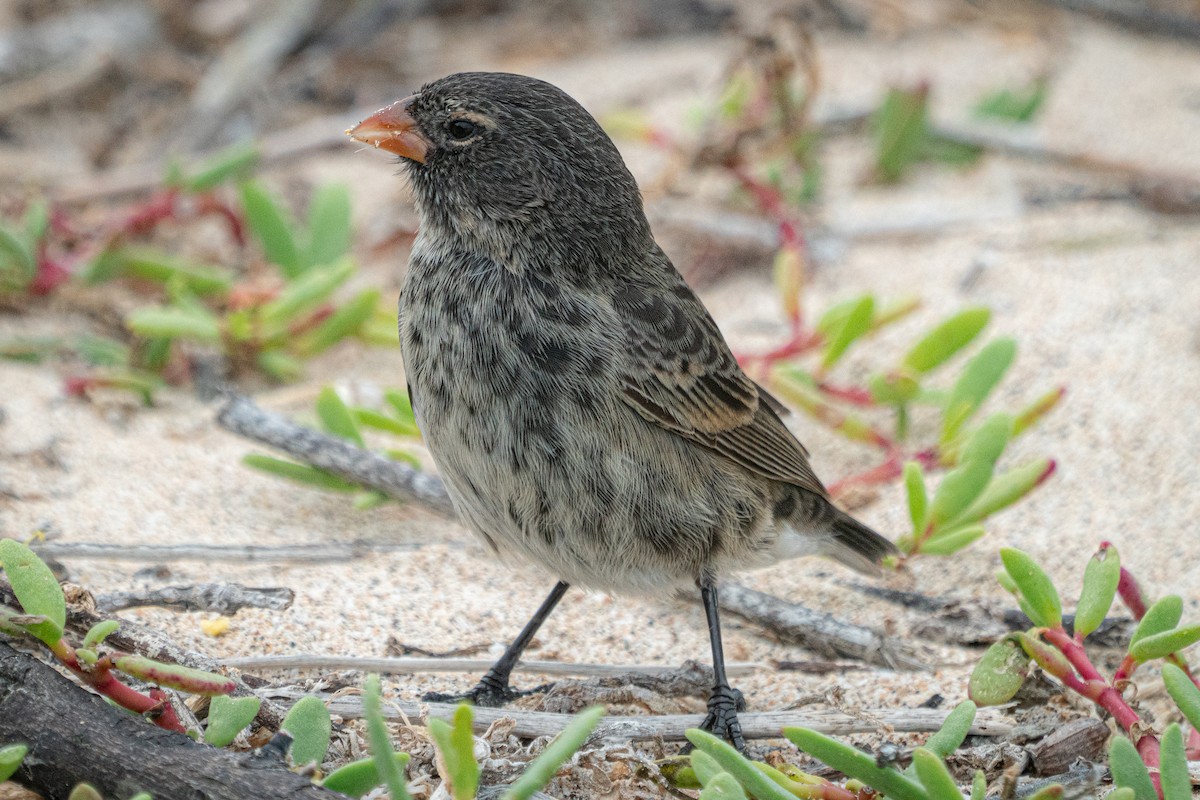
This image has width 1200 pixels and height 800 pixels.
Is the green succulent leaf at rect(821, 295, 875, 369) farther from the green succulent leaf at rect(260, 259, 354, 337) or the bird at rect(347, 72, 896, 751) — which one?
the green succulent leaf at rect(260, 259, 354, 337)

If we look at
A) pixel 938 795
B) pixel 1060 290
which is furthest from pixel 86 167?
pixel 938 795

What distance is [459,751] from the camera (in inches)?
89.0

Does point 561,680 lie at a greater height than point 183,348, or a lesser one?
lesser

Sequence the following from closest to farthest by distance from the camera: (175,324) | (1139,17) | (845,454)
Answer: (175,324) → (845,454) → (1139,17)

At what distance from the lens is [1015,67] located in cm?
735

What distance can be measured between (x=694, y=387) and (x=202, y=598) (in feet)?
4.52

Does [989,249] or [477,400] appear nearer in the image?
[477,400]

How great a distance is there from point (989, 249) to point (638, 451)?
9.55 ft

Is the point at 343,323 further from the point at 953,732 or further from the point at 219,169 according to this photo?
the point at 953,732

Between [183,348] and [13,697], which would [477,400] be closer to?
[13,697]

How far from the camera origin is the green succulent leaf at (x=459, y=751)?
2211 mm

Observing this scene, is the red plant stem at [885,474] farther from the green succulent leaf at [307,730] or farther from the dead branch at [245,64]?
the dead branch at [245,64]

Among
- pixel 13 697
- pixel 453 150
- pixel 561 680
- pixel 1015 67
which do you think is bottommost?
pixel 13 697

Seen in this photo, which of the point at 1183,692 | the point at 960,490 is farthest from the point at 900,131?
the point at 1183,692
